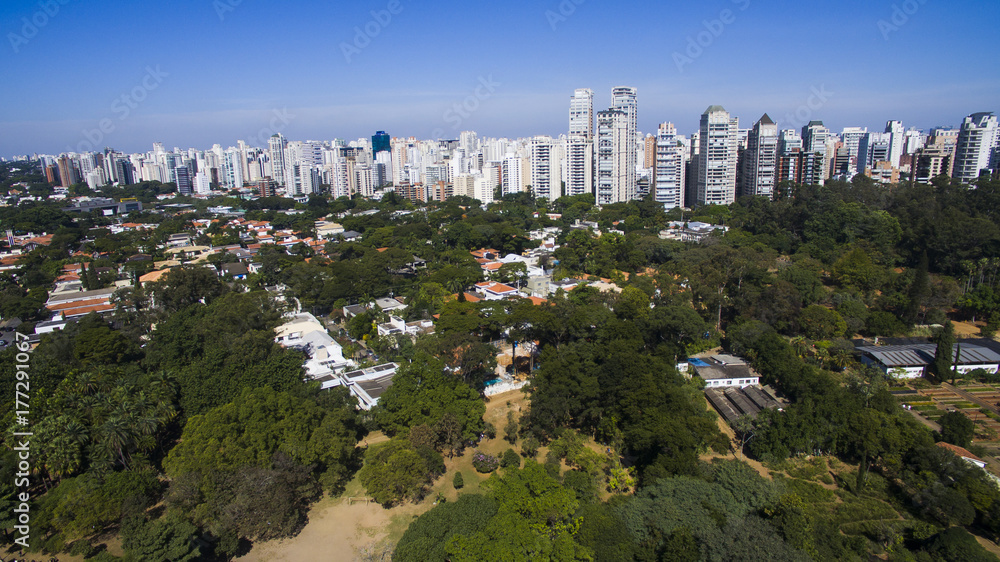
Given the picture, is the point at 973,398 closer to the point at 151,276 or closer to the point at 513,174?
the point at 151,276

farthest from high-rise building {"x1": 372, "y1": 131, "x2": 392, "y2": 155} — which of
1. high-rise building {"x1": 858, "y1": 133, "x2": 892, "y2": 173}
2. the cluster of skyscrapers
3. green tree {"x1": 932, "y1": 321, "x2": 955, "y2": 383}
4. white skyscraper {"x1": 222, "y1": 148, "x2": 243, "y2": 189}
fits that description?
green tree {"x1": 932, "y1": 321, "x2": 955, "y2": 383}

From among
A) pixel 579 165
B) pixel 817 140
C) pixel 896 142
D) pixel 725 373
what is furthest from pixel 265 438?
pixel 896 142

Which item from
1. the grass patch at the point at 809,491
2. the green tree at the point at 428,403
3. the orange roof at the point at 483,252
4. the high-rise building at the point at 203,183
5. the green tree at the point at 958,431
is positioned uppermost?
the high-rise building at the point at 203,183

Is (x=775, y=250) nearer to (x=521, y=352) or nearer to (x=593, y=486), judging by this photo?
(x=521, y=352)

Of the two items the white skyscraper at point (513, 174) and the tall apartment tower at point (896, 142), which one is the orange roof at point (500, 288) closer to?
the white skyscraper at point (513, 174)

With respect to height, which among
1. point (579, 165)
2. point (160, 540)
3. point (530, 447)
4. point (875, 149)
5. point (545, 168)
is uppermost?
point (875, 149)

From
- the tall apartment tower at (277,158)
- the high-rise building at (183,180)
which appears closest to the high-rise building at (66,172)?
the high-rise building at (183,180)

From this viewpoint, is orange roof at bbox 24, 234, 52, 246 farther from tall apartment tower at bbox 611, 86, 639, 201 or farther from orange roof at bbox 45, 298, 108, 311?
tall apartment tower at bbox 611, 86, 639, 201
